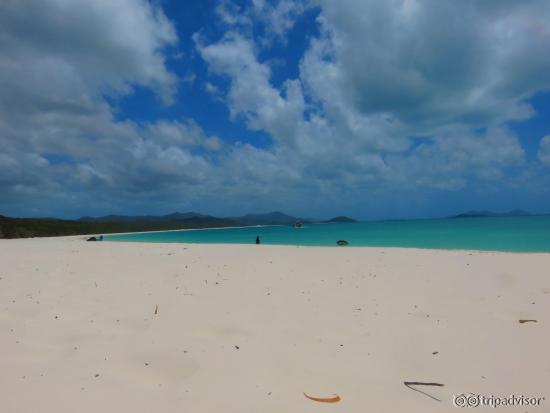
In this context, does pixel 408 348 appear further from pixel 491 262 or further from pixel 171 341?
pixel 491 262

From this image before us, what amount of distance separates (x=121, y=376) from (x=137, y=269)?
8429 mm

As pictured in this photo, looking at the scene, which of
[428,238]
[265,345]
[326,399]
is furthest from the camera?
[428,238]

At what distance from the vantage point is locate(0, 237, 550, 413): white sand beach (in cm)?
342

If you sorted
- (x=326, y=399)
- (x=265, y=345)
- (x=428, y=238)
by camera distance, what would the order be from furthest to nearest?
(x=428, y=238) → (x=265, y=345) → (x=326, y=399)

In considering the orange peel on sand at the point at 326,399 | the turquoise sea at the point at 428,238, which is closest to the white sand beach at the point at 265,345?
the orange peel on sand at the point at 326,399

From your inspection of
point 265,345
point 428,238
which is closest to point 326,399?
point 265,345

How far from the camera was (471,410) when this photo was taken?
328 cm
